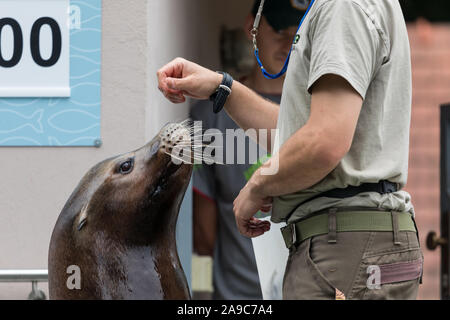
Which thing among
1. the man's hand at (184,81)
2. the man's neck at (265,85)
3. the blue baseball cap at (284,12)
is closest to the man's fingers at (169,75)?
the man's hand at (184,81)

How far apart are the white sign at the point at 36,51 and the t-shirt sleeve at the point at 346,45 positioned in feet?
4.74

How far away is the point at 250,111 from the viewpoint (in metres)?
2.44

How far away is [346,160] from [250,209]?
28 cm

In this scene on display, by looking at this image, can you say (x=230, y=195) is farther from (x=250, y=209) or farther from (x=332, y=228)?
(x=332, y=228)

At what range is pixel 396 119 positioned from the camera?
197cm

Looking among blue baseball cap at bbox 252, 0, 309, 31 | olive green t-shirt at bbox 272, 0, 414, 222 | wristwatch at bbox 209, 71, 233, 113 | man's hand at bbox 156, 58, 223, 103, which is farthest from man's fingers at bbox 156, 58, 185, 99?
blue baseball cap at bbox 252, 0, 309, 31

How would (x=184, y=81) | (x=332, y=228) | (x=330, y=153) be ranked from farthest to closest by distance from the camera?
(x=184, y=81)
(x=332, y=228)
(x=330, y=153)

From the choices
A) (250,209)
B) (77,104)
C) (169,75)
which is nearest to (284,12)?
(77,104)

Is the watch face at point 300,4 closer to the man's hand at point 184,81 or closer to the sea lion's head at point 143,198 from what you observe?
the man's hand at point 184,81

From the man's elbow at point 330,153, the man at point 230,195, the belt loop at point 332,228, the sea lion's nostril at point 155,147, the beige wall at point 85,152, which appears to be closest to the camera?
the man's elbow at point 330,153

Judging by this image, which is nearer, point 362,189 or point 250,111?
point 362,189

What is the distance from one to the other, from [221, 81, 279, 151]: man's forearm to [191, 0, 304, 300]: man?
1742 mm

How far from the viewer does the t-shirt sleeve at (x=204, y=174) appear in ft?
13.9
